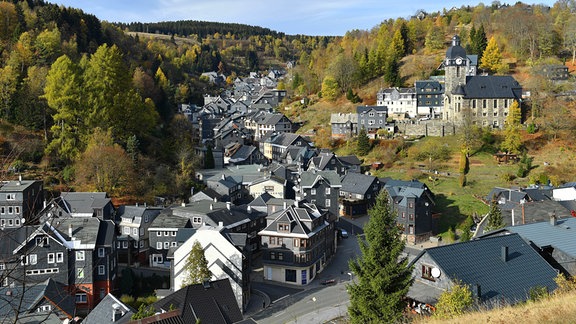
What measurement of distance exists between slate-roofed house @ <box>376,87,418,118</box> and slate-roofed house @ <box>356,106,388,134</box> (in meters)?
3.78

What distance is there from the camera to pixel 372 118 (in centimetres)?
5906

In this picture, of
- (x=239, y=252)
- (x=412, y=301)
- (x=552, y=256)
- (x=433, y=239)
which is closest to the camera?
(x=412, y=301)

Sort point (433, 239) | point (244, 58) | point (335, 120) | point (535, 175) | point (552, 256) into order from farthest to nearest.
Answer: point (244, 58), point (335, 120), point (535, 175), point (433, 239), point (552, 256)

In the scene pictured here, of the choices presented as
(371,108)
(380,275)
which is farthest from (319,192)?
(380,275)

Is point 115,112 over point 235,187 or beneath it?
over

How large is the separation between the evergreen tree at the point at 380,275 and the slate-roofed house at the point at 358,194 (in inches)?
1019

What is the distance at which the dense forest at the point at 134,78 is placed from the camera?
131ft

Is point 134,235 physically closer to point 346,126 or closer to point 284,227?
point 284,227

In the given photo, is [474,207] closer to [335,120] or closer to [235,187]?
[235,187]

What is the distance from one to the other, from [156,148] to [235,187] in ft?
31.5

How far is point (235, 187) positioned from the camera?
43.2 meters

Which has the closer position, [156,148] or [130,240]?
[130,240]

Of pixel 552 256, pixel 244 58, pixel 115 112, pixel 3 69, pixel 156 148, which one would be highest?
pixel 244 58

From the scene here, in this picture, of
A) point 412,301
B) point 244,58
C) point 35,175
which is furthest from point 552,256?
point 244,58
